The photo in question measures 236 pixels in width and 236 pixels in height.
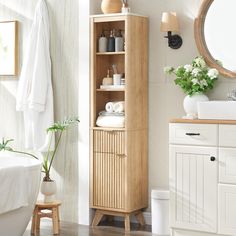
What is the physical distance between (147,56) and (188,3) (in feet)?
1.92

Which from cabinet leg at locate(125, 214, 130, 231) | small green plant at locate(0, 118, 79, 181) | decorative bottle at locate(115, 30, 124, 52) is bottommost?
cabinet leg at locate(125, 214, 130, 231)

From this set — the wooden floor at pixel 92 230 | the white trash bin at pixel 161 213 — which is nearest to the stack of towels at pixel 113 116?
the white trash bin at pixel 161 213

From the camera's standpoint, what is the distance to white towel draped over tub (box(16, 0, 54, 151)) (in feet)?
19.3

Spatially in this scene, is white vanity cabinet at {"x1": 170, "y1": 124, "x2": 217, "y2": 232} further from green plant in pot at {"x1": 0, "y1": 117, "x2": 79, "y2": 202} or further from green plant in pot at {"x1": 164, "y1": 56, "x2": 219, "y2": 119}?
green plant in pot at {"x1": 0, "y1": 117, "x2": 79, "y2": 202}

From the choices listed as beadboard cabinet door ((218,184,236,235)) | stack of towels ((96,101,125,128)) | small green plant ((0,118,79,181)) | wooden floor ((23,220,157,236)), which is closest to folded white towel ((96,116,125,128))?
stack of towels ((96,101,125,128))

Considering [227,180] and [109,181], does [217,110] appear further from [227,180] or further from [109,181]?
[109,181]

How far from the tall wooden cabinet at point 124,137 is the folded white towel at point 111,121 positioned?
0.03m

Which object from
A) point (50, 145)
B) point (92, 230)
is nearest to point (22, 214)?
point (92, 230)

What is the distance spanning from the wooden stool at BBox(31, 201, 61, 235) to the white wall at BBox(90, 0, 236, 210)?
0.87 meters

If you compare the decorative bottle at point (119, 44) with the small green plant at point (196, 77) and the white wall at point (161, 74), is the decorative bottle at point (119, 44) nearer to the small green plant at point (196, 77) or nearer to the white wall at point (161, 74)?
the white wall at point (161, 74)

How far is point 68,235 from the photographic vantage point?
5.41 meters

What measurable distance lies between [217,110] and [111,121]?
1.04 metres

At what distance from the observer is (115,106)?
5.58m

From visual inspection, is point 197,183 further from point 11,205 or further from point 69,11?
point 69,11
